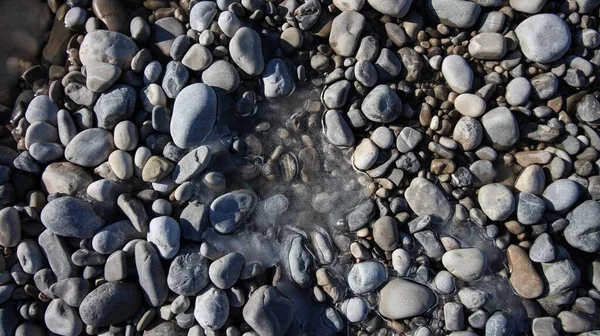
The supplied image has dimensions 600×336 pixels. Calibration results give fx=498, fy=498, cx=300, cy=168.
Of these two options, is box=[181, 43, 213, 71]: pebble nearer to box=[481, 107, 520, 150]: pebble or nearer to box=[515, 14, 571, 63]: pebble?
box=[481, 107, 520, 150]: pebble

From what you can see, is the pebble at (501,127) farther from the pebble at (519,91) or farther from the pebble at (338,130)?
the pebble at (338,130)

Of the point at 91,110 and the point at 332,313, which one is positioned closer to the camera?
the point at 332,313

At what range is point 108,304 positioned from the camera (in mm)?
2033

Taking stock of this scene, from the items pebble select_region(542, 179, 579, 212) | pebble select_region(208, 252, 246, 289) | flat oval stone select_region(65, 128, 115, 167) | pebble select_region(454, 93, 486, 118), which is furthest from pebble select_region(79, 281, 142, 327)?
pebble select_region(542, 179, 579, 212)

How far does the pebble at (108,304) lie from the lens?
6.68 feet

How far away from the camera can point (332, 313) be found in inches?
84.1

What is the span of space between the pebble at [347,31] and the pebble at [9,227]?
1.62m

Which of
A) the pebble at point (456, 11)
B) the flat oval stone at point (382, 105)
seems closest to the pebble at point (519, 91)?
the pebble at point (456, 11)

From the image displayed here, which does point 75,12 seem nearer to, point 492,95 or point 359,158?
point 359,158

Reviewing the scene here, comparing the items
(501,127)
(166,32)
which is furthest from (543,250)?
(166,32)

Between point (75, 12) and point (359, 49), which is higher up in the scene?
point (75, 12)

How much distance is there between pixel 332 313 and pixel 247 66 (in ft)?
3.84

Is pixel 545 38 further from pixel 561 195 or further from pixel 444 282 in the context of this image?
pixel 444 282

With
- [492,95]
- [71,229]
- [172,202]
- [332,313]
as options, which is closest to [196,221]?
[172,202]
